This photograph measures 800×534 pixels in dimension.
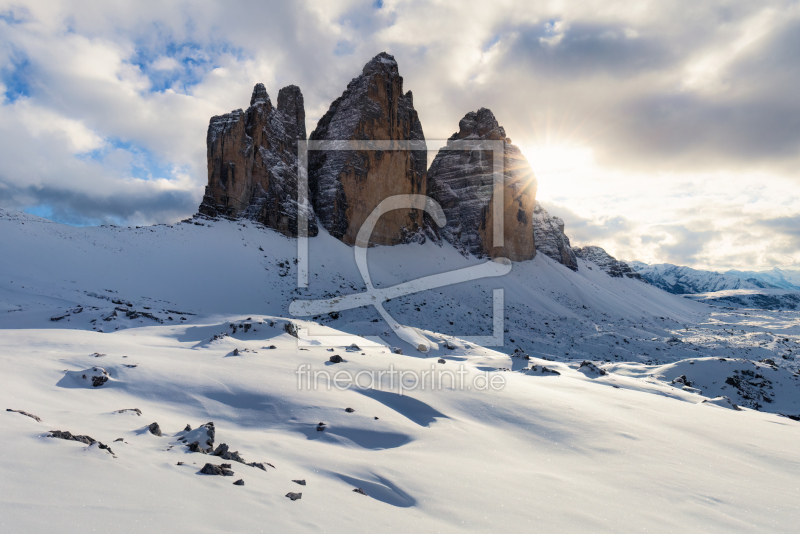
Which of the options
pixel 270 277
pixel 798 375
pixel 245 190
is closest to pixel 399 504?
pixel 798 375

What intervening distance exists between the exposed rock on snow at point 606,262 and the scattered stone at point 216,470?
92934 mm

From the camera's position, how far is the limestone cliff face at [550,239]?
6644 centimetres

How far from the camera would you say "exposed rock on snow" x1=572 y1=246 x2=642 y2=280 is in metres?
87.4

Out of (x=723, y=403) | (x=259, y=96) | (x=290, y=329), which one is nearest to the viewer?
(x=723, y=403)

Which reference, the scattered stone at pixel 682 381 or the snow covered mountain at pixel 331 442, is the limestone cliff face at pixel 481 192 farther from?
the snow covered mountain at pixel 331 442

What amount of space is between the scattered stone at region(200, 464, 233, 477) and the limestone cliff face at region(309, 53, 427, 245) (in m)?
38.6

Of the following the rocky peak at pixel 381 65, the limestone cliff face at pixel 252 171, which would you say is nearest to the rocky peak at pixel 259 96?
the limestone cliff face at pixel 252 171

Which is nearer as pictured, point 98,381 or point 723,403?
point 98,381

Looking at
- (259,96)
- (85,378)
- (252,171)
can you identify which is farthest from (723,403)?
(259,96)

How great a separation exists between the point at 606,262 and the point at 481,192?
54.7 m

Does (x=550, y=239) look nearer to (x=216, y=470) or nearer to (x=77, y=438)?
(x=216, y=470)

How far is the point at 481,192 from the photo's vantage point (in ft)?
177

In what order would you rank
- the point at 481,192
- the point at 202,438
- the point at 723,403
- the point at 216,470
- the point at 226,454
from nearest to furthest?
the point at 216,470, the point at 226,454, the point at 202,438, the point at 723,403, the point at 481,192

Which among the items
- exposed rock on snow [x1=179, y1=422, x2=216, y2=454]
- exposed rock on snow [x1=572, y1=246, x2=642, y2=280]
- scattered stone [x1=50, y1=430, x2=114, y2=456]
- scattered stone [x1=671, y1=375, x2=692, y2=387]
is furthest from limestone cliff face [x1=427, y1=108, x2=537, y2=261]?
scattered stone [x1=50, y1=430, x2=114, y2=456]
